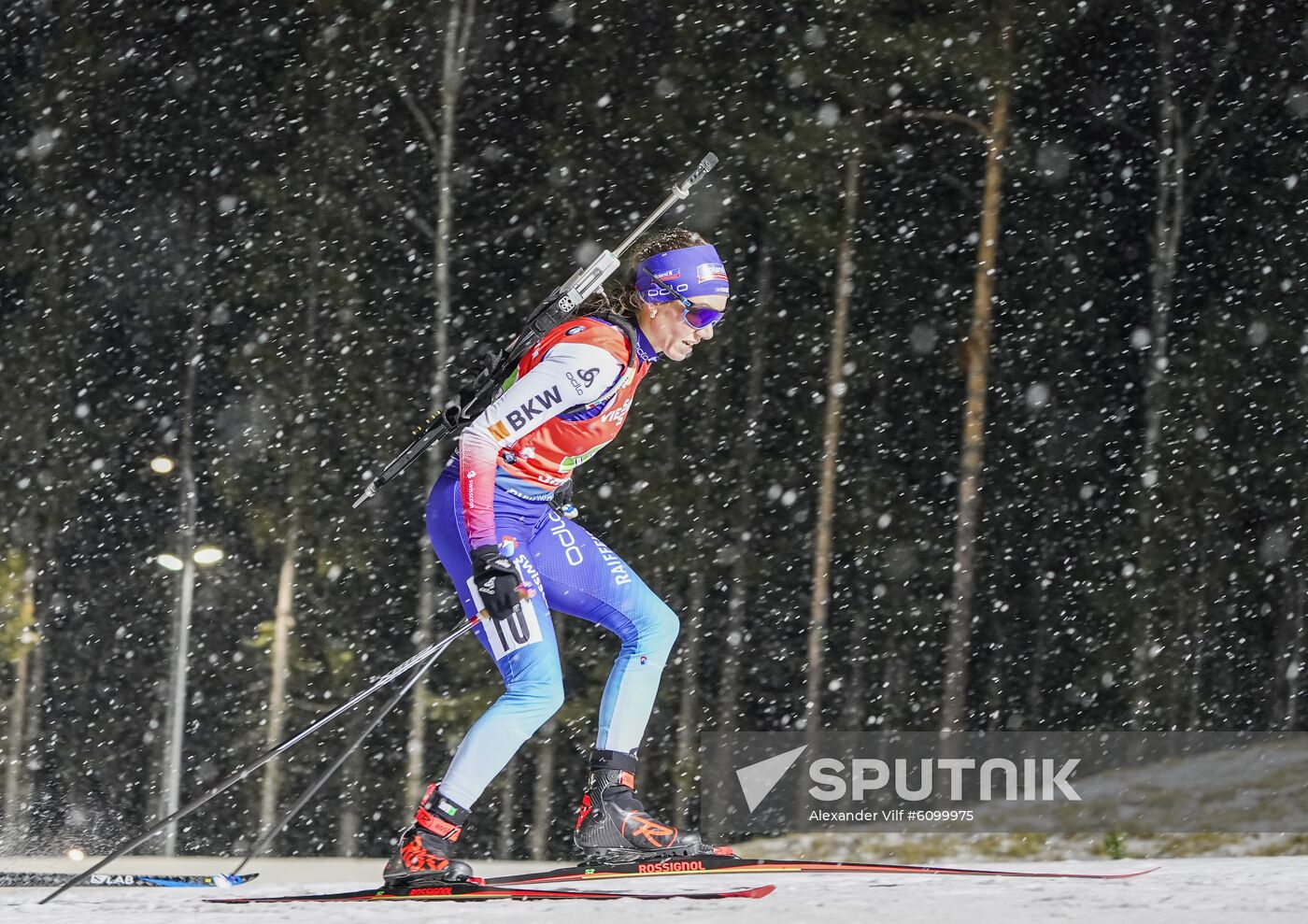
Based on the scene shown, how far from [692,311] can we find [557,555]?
31.5 inches

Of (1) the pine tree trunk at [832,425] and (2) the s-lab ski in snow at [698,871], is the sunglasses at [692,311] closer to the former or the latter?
(2) the s-lab ski in snow at [698,871]

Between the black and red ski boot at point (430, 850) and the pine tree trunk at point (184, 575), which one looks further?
the pine tree trunk at point (184, 575)

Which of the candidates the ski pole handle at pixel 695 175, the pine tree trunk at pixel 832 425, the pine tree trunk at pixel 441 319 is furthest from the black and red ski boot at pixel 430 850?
the pine tree trunk at pixel 832 425

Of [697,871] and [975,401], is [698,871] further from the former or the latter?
[975,401]

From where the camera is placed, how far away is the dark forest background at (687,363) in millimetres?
15016

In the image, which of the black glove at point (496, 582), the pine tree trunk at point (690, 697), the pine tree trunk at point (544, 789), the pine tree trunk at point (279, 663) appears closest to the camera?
the black glove at point (496, 582)

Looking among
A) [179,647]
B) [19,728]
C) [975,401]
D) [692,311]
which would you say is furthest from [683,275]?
[19,728]

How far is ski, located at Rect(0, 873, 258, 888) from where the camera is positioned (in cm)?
361

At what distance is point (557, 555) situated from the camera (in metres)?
3.54

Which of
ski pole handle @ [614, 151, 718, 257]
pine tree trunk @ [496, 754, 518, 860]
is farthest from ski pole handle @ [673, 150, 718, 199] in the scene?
pine tree trunk @ [496, 754, 518, 860]

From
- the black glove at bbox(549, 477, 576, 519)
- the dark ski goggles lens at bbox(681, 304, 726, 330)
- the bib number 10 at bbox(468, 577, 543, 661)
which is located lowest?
the bib number 10 at bbox(468, 577, 543, 661)

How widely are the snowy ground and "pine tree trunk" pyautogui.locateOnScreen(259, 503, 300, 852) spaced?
481 inches

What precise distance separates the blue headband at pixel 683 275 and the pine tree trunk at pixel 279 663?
43.0 feet
